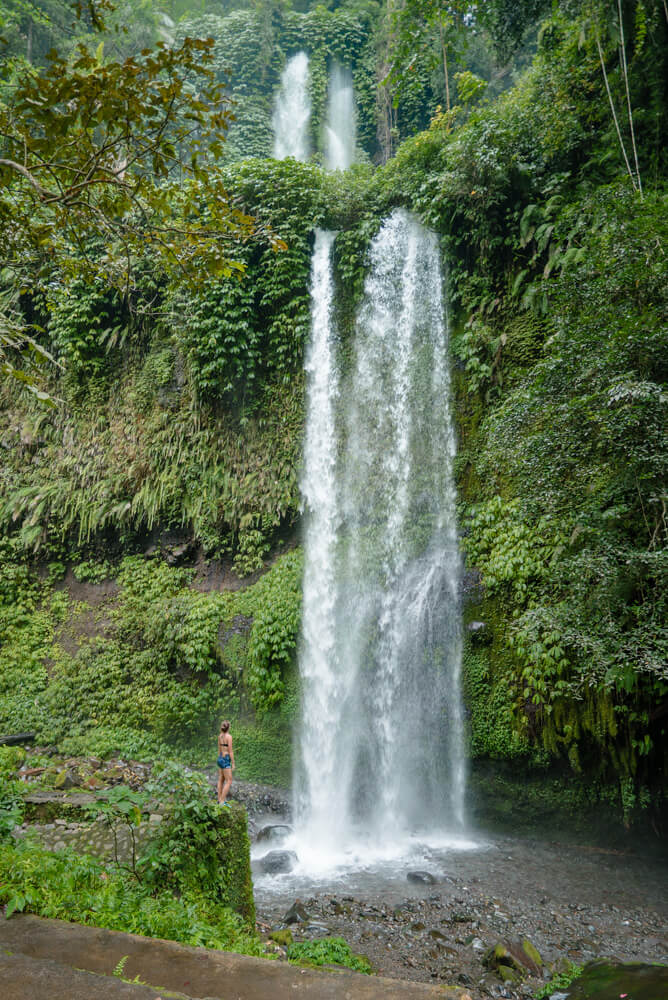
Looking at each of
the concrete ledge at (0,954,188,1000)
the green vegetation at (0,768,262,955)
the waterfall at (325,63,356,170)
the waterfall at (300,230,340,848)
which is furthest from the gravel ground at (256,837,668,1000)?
the waterfall at (325,63,356,170)

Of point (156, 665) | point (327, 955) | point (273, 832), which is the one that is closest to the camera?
point (327, 955)

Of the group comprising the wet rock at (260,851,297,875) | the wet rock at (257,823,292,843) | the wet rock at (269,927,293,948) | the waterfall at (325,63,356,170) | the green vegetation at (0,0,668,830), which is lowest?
the wet rock at (257,823,292,843)

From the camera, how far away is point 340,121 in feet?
66.2

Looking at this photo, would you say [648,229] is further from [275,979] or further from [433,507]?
[275,979]

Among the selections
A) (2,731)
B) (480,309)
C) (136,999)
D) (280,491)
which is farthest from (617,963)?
(2,731)

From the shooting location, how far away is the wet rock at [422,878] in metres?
5.80

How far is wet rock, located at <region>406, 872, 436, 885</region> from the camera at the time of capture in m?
5.80

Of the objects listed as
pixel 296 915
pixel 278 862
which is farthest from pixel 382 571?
pixel 296 915

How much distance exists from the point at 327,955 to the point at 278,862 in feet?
8.36

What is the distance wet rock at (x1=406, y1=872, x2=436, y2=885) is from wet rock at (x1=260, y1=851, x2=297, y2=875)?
4.54 ft

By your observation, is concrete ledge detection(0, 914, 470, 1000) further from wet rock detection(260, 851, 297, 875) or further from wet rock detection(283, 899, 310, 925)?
wet rock detection(260, 851, 297, 875)

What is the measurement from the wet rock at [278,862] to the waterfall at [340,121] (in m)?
20.3

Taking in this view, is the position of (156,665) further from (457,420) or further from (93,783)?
(457,420)

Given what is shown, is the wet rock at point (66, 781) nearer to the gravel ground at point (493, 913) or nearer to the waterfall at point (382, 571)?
the gravel ground at point (493, 913)
